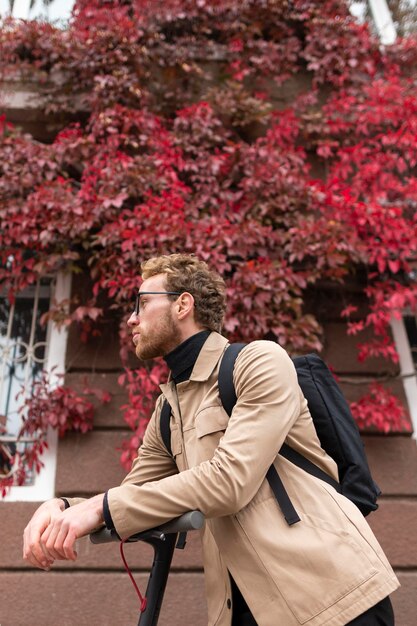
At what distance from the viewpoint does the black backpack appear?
6.04ft

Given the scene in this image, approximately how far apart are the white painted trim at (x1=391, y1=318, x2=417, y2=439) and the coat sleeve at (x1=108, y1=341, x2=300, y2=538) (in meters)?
2.92

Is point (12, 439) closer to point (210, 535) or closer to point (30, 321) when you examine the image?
point (30, 321)

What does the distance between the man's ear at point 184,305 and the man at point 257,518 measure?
38 cm

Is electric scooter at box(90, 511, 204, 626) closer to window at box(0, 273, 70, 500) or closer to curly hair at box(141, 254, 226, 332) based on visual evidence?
curly hair at box(141, 254, 226, 332)

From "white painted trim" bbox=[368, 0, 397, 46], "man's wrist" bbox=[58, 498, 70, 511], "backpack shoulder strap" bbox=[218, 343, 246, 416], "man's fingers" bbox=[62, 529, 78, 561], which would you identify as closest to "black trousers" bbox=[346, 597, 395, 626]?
"backpack shoulder strap" bbox=[218, 343, 246, 416]

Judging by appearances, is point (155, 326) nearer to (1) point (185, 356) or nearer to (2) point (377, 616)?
(1) point (185, 356)

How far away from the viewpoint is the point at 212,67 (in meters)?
5.55

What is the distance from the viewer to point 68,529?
1.56 m

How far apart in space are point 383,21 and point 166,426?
626cm

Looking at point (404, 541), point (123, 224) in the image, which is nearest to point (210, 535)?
point (404, 541)

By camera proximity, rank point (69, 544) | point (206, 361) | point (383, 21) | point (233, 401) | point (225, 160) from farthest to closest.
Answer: point (383, 21) < point (225, 160) < point (206, 361) < point (233, 401) < point (69, 544)

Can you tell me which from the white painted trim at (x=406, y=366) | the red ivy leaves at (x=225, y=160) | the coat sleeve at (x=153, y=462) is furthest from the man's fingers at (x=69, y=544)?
the white painted trim at (x=406, y=366)

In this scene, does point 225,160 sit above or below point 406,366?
above

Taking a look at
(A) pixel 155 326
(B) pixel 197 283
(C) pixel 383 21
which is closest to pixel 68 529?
(A) pixel 155 326
